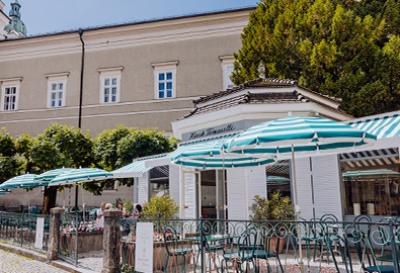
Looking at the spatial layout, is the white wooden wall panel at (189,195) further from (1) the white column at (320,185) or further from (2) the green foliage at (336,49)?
(2) the green foliage at (336,49)

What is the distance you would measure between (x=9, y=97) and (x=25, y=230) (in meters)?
19.8

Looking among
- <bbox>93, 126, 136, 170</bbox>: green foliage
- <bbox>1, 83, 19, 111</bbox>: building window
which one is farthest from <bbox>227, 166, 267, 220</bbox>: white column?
<bbox>1, 83, 19, 111</bbox>: building window

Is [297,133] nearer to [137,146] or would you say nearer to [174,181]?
[174,181]

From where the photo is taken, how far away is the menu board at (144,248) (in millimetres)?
6938

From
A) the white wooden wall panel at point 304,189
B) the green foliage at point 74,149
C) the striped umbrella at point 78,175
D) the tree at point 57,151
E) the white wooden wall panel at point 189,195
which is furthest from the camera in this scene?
the green foliage at point 74,149

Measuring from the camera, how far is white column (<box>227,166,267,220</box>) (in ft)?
38.2

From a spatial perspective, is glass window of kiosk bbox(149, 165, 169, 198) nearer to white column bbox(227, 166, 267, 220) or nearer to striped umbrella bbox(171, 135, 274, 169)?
white column bbox(227, 166, 267, 220)

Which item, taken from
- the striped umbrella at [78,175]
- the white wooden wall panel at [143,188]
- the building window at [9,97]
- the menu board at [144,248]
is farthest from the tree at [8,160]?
the menu board at [144,248]

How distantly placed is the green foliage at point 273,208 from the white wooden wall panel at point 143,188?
766cm

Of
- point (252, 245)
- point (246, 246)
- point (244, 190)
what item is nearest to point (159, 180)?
point (244, 190)

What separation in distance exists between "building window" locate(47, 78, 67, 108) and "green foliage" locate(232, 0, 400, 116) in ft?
48.7

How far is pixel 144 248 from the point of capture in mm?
7074

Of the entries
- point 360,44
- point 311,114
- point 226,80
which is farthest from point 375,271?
point 226,80

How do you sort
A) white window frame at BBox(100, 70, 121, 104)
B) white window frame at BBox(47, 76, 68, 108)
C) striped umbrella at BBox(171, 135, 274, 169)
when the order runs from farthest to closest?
white window frame at BBox(47, 76, 68, 108) → white window frame at BBox(100, 70, 121, 104) → striped umbrella at BBox(171, 135, 274, 169)
